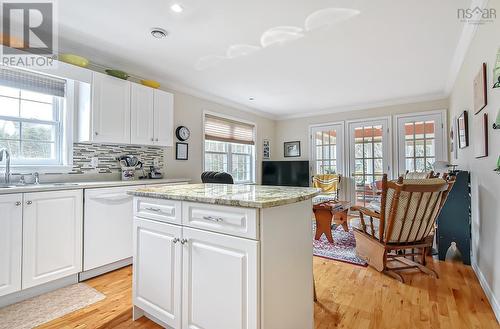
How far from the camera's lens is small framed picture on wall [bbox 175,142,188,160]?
13.0ft

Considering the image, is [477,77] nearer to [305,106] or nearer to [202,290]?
[202,290]

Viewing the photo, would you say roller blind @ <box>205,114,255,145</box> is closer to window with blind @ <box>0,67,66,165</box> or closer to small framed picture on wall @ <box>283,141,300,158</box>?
small framed picture on wall @ <box>283,141,300,158</box>

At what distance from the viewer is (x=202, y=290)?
56.3 inches

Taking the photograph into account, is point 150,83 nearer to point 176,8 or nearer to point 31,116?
point 31,116

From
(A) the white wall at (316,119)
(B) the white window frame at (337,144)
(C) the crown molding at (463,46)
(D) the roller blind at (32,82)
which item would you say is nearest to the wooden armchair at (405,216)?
(C) the crown molding at (463,46)

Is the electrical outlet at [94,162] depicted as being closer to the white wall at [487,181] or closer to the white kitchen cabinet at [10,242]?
the white kitchen cabinet at [10,242]

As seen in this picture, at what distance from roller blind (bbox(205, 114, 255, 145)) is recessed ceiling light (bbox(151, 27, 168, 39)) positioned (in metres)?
2.11

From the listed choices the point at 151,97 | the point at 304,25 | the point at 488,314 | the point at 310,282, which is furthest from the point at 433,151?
the point at 151,97

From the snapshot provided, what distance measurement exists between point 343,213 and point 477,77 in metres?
2.28

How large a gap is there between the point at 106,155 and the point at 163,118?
0.85 meters

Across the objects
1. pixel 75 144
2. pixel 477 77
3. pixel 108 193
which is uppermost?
pixel 477 77

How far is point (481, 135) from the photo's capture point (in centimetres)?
216

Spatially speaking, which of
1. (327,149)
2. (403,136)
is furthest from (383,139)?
(327,149)

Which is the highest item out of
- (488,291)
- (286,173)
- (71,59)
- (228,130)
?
(71,59)
